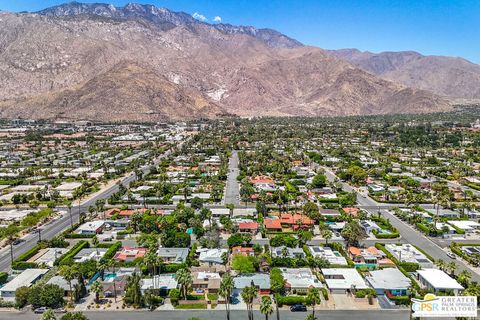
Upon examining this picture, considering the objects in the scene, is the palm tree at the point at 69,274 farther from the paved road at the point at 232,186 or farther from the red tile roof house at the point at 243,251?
the paved road at the point at 232,186

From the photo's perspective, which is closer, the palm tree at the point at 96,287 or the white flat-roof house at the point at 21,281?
the palm tree at the point at 96,287

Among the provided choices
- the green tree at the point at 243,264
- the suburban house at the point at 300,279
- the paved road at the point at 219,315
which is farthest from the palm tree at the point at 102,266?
the suburban house at the point at 300,279

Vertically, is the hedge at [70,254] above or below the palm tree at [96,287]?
below

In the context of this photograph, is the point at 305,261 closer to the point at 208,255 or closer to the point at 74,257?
Answer: the point at 208,255

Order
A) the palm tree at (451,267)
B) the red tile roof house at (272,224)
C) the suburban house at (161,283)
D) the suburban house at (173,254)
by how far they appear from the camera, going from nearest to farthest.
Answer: the suburban house at (161,283)
the palm tree at (451,267)
the suburban house at (173,254)
the red tile roof house at (272,224)

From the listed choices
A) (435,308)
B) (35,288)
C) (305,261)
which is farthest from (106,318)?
(435,308)

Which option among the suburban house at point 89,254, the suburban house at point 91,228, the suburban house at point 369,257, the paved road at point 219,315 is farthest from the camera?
the suburban house at point 91,228

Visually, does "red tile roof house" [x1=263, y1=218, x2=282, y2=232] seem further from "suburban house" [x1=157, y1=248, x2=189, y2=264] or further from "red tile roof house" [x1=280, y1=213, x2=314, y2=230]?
"suburban house" [x1=157, y1=248, x2=189, y2=264]
